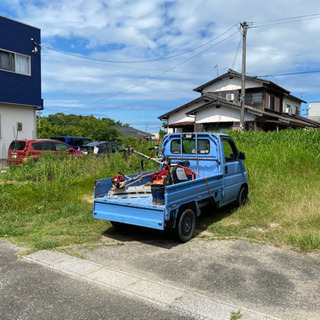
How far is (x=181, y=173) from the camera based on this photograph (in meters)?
6.09

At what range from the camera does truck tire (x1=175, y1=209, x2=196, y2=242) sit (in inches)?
200

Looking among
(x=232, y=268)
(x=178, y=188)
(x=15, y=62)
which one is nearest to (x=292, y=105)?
(x=15, y=62)

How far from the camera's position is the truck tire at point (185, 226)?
5.07 m

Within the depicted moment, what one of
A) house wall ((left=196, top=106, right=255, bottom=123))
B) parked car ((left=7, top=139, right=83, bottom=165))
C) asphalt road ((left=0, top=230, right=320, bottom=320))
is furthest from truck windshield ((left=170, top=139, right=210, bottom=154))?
house wall ((left=196, top=106, right=255, bottom=123))

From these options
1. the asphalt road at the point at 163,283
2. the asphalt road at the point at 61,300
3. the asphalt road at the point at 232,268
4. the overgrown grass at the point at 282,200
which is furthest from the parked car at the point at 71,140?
the asphalt road at the point at 61,300

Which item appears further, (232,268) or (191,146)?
(191,146)

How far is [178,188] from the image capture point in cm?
498

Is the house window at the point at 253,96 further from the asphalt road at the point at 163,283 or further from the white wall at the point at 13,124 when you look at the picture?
the asphalt road at the point at 163,283

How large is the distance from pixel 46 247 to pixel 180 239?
6.95 feet

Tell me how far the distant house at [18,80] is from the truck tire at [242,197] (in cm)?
1273

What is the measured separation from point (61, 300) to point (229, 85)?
2800 cm

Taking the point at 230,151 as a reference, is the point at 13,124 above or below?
above

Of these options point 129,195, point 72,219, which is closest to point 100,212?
point 129,195

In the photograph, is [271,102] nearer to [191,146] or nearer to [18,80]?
[18,80]
